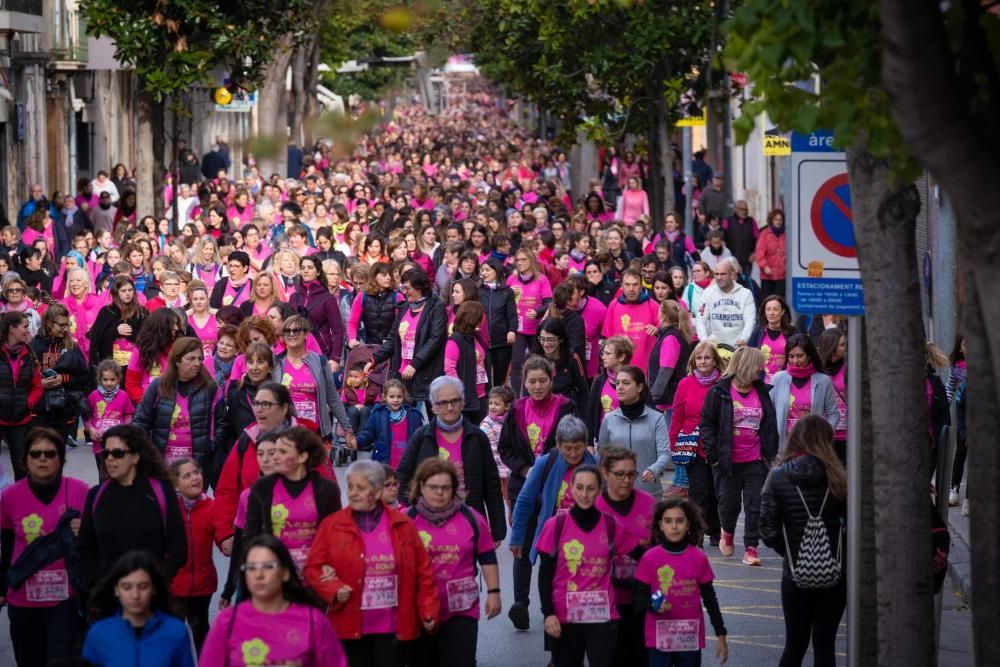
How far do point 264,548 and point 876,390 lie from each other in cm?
252

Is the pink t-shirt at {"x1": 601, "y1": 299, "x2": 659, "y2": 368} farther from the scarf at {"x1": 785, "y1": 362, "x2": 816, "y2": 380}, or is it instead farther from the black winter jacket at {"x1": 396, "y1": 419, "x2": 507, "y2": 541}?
the black winter jacket at {"x1": 396, "y1": 419, "x2": 507, "y2": 541}

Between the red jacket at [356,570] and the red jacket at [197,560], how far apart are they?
3.81 ft

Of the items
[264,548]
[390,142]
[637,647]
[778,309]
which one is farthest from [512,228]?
[390,142]

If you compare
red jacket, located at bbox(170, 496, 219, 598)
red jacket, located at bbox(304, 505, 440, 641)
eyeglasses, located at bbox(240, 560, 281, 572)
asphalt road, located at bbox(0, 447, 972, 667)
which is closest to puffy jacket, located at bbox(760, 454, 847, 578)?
asphalt road, located at bbox(0, 447, 972, 667)

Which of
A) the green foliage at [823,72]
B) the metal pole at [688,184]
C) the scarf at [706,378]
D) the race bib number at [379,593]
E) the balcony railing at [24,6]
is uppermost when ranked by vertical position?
the balcony railing at [24,6]

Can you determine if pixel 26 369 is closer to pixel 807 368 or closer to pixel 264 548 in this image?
pixel 807 368

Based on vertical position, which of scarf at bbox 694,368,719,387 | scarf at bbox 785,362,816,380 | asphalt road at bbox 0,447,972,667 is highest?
scarf at bbox 785,362,816,380

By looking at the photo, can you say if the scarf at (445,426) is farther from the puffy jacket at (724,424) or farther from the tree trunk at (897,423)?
the tree trunk at (897,423)

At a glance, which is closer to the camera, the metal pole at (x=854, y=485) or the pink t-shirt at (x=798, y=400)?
the metal pole at (x=854, y=485)

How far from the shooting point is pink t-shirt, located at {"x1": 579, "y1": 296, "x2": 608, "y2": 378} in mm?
17203

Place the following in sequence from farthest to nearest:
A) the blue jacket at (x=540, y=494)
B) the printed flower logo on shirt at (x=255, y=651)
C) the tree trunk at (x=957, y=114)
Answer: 1. the blue jacket at (x=540, y=494)
2. the printed flower logo on shirt at (x=255, y=651)
3. the tree trunk at (x=957, y=114)

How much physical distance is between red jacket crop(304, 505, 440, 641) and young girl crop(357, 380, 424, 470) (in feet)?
14.8

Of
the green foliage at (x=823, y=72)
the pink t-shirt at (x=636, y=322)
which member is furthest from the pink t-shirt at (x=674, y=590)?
the pink t-shirt at (x=636, y=322)

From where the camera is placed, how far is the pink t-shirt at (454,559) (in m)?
8.95
